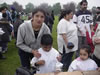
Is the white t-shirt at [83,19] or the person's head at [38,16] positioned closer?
the person's head at [38,16]

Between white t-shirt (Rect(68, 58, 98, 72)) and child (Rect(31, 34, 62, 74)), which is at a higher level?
child (Rect(31, 34, 62, 74))

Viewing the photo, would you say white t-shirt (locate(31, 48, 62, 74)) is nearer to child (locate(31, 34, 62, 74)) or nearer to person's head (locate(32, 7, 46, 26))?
child (locate(31, 34, 62, 74))

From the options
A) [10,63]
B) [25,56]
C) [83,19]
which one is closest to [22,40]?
[25,56]

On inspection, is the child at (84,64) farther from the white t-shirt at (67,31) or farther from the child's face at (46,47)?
the white t-shirt at (67,31)

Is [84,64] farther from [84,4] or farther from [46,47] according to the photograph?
[84,4]

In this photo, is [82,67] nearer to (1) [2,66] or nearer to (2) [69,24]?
(2) [69,24]

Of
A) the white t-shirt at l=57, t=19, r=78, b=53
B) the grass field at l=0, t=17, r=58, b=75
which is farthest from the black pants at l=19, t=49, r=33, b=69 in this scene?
the grass field at l=0, t=17, r=58, b=75

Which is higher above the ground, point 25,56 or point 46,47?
point 46,47

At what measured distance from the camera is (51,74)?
2.14 m

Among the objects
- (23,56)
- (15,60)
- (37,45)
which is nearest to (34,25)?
(37,45)

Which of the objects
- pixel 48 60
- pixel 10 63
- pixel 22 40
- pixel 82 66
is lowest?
pixel 10 63

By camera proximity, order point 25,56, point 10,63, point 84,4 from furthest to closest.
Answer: point 10,63 < point 84,4 < point 25,56

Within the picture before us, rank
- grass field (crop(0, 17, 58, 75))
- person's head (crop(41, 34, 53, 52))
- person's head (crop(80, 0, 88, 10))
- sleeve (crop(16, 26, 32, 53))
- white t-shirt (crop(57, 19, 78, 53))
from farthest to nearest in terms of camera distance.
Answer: grass field (crop(0, 17, 58, 75)) < person's head (crop(80, 0, 88, 10)) < white t-shirt (crop(57, 19, 78, 53)) < sleeve (crop(16, 26, 32, 53)) < person's head (crop(41, 34, 53, 52))

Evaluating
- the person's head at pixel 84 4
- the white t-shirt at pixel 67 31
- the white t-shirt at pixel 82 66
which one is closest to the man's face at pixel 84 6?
the person's head at pixel 84 4
